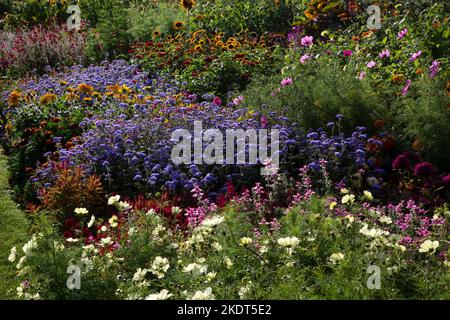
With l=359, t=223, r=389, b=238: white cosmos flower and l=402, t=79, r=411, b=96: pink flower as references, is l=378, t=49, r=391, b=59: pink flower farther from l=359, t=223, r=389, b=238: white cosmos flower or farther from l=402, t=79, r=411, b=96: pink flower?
l=359, t=223, r=389, b=238: white cosmos flower

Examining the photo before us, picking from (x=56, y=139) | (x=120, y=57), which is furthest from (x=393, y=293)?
(x=120, y=57)

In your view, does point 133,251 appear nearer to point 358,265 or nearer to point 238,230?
point 238,230

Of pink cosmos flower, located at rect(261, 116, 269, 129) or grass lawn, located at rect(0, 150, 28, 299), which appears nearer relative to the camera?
grass lawn, located at rect(0, 150, 28, 299)

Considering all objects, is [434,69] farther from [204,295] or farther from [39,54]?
[39,54]

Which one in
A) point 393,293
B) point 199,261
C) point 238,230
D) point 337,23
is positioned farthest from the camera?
point 337,23

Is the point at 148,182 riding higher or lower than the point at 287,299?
lower

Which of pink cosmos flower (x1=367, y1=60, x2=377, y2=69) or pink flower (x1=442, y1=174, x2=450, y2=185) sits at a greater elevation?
pink cosmos flower (x1=367, y1=60, x2=377, y2=69)

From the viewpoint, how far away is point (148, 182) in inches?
216

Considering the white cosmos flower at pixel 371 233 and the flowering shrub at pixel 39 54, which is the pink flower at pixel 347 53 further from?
the flowering shrub at pixel 39 54

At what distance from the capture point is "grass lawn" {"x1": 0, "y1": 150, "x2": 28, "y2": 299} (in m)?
4.50

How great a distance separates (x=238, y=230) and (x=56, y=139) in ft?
9.25

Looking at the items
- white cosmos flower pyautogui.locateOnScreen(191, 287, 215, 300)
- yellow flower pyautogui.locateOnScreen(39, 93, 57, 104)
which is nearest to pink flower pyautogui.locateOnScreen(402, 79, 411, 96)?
white cosmos flower pyautogui.locateOnScreen(191, 287, 215, 300)

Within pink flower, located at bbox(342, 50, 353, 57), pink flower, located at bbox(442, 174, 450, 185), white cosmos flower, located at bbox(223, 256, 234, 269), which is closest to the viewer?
white cosmos flower, located at bbox(223, 256, 234, 269)

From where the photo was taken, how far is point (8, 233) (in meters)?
5.30
